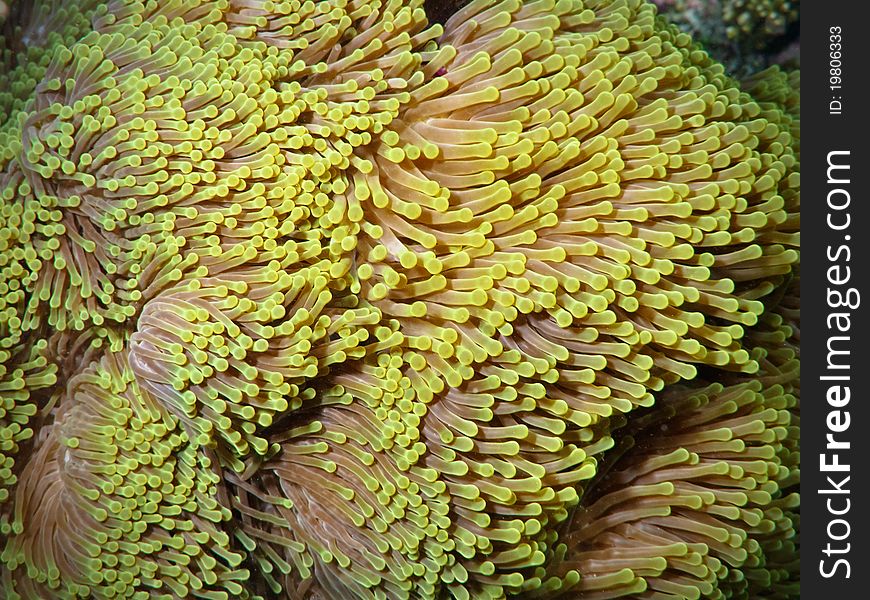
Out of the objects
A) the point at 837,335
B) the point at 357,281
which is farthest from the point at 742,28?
the point at 357,281

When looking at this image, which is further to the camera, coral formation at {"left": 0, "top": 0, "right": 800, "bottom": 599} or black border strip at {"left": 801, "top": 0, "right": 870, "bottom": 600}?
black border strip at {"left": 801, "top": 0, "right": 870, "bottom": 600}

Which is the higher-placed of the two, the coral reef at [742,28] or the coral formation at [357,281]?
the coral reef at [742,28]

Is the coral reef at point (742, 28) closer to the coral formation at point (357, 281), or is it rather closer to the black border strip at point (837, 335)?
the black border strip at point (837, 335)

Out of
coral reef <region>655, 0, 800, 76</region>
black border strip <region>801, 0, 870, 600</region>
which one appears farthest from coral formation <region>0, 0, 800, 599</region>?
coral reef <region>655, 0, 800, 76</region>

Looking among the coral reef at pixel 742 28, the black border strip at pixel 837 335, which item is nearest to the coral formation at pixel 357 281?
the black border strip at pixel 837 335

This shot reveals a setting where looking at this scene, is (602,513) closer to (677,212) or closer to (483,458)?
(483,458)

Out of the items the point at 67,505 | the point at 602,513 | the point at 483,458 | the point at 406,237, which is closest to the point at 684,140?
the point at 406,237

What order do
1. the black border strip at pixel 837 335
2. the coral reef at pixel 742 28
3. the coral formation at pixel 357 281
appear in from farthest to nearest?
the coral reef at pixel 742 28 < the black border strip at pixel 837 335 < the coral formation at pixel 357 281

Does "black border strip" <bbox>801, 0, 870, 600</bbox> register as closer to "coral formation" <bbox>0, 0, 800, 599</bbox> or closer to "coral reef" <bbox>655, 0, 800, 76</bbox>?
"coral formation" <bbox>0, 0, 800, 599</bbox>

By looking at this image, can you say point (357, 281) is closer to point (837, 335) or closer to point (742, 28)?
point (837, 335)
